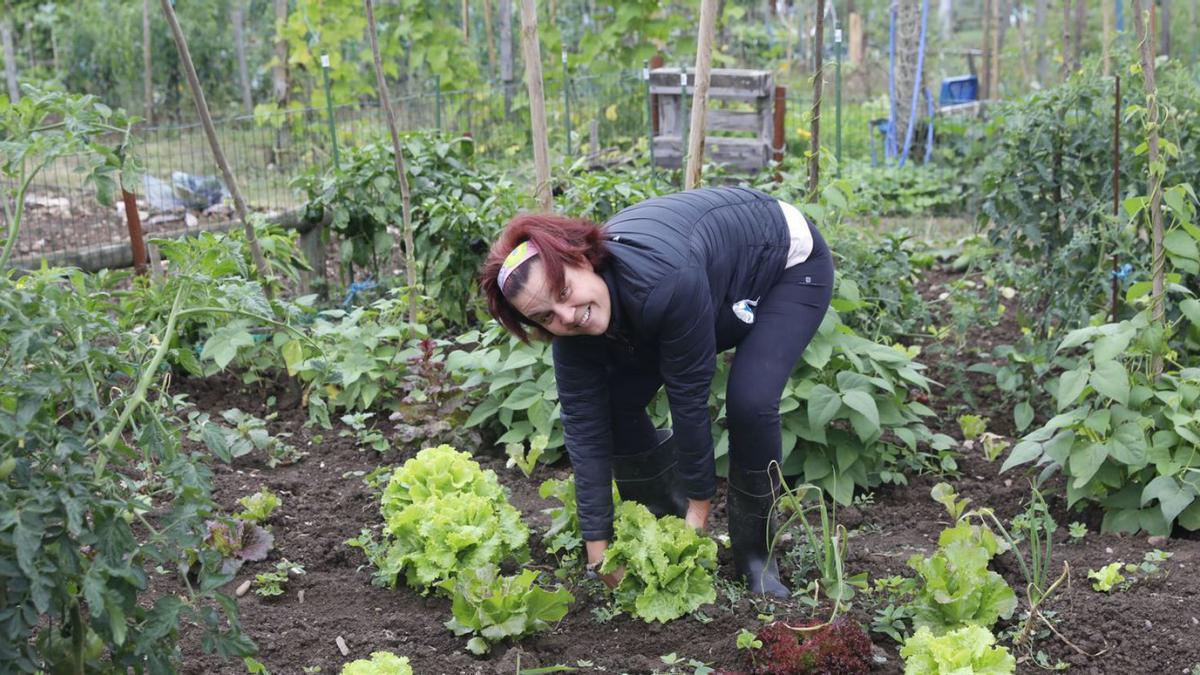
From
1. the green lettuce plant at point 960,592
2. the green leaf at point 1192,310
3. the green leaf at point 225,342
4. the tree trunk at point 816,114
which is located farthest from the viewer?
the tree trunk at point 816,114

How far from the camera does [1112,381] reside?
388cm

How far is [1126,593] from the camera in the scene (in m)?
3.45

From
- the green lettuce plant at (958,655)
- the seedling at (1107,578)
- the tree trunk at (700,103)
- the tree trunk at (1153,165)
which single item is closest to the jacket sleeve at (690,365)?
the green lettuce plant at (958,655)

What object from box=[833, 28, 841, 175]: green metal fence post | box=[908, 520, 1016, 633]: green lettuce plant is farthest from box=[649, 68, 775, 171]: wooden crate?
box=[908, 520, 1016, 633]: green lettuce plant

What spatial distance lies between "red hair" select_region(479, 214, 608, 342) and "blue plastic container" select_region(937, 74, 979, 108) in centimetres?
Result: 1021

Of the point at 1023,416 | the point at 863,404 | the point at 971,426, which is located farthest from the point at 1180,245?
the point at 863,404

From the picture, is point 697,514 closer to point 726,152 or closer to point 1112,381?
point 1112,381

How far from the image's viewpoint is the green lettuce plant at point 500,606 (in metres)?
3.18

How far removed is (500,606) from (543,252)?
0.98 m

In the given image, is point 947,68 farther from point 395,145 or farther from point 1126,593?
point 1126,593

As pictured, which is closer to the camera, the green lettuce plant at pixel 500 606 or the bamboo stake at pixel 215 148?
the green lettuce plant at pixel 500 606

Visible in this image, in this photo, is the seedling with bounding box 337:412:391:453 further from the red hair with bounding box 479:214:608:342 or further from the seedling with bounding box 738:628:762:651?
the seedling with bounding box 738:628:762:651

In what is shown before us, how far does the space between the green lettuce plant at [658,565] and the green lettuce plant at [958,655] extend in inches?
25.0

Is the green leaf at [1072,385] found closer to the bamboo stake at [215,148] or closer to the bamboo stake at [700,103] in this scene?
the bamboo stake at [700,103]
